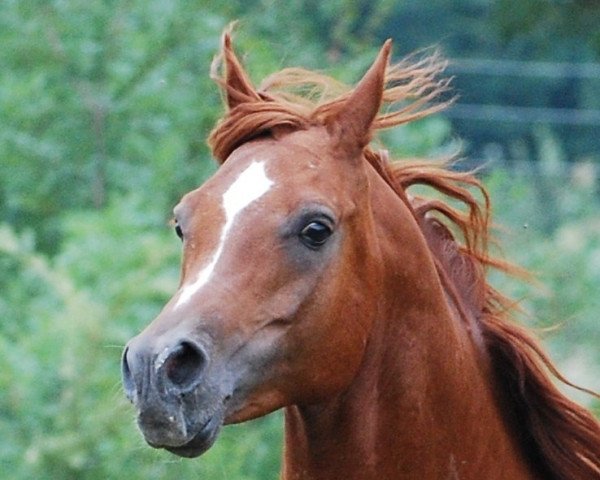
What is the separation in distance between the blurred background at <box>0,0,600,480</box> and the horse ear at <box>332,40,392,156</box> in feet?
2.40

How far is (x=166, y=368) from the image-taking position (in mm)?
3100

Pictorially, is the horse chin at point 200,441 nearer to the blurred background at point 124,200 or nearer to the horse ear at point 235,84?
the horse ear at point 235,84

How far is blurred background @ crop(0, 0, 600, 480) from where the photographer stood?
6.09m

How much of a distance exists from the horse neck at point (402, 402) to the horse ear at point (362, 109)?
118 millimetres

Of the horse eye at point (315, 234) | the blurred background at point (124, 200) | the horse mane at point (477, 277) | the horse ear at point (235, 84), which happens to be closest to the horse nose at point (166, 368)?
the horse eye at point (315, 234)

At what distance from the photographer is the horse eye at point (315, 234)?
11.0 ft

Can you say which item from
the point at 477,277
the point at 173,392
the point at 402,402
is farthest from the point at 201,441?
the point at 477,277

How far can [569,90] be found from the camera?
19.4 metres

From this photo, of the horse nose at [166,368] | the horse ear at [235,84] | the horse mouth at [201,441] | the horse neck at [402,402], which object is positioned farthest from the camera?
the horse ear at [235,84]

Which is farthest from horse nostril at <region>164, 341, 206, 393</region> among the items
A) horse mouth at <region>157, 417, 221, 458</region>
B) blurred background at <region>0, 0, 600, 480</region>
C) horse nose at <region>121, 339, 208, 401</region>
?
blurred background at <region>0, 0, 600, 480</region>

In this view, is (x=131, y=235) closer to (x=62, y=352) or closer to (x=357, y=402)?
(x=62, y=352)

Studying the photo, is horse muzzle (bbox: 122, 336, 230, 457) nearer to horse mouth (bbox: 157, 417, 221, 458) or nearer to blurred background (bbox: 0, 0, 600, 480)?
horse mouth (bbox: 157, 417, 221, 458)

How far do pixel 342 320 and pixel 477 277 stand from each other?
60 cm

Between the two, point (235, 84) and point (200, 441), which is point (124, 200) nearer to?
point (235, 84)
